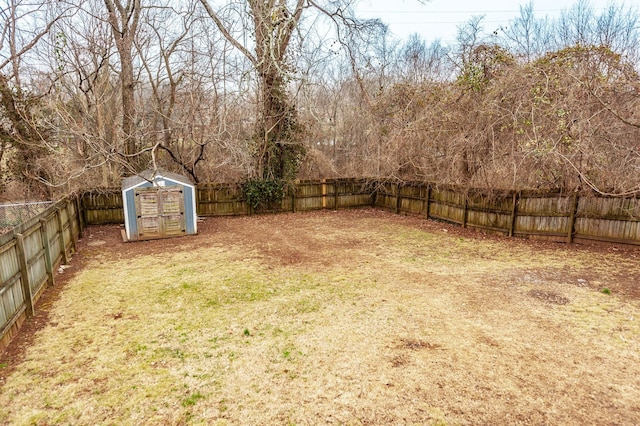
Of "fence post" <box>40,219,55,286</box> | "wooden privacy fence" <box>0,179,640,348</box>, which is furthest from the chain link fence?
"fence post" <box>40,219,55,286</box>

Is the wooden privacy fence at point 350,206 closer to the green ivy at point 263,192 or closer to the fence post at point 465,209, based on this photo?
the fence post at point 465,209

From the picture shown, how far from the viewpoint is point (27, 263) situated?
15.9 ft

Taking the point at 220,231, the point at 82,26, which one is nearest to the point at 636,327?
the point at 220,231

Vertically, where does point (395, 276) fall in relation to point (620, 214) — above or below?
below

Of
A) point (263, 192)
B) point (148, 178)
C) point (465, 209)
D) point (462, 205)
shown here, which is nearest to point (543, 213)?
point (465, 209)

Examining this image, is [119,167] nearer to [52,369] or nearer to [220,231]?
[220,231]

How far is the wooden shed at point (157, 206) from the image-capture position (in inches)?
356

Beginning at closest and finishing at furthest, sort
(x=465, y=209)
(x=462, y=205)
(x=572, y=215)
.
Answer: (x=572, y=215) < (x=465, y=209) < (x=462, y=205)

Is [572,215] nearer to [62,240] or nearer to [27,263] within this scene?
[27,263]

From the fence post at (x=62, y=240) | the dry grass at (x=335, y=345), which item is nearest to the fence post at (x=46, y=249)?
the dry grass at (x=335, y=345)

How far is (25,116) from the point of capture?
9.65 m

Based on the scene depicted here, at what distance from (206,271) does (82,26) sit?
11.3m

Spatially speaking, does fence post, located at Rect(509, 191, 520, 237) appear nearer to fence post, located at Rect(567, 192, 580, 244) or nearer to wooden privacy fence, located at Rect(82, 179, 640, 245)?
wooden privacy fence, located at Rect(82, 179, 640, 245)

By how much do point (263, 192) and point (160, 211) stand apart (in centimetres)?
428
